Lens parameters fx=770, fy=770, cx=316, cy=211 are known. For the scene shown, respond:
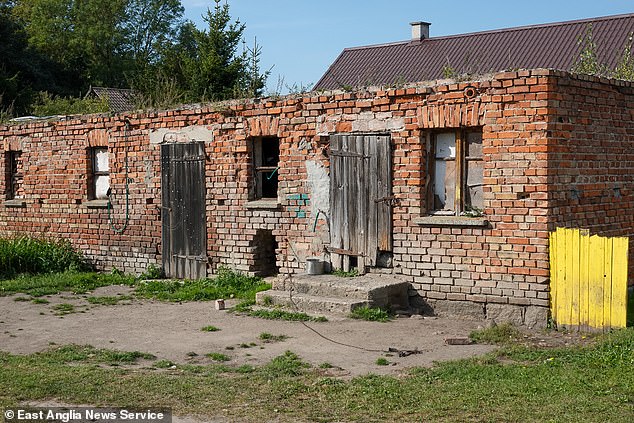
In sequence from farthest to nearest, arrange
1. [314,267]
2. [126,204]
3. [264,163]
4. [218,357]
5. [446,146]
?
[126,204] < [264,163] < [314,267] < [446,146] < [218,357]

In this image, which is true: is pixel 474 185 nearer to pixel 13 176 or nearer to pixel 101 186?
pixel 101 186

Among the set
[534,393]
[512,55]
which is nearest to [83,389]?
[534,393]

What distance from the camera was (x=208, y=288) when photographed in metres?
12.7

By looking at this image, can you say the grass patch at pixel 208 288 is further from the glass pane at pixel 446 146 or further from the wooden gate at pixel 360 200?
the glass pane at pixel 446 146

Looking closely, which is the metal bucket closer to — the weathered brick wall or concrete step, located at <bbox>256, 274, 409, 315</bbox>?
concrete step, located at <bbox>256, 274, 409, 315</bbox>

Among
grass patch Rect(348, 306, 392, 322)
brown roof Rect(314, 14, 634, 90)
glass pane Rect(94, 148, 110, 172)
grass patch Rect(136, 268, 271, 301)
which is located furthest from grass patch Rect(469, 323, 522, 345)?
brown roof Rect(314, 14, 634, 90)

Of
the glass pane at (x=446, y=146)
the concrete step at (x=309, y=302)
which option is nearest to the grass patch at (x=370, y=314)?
the concrete step at (x=309, y=302)

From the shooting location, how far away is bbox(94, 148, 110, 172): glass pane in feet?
49.8

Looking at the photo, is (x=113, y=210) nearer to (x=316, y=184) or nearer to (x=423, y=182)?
(x=316, y=184)

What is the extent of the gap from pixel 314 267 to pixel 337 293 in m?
1.17

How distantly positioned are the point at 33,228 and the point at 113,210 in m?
2.54

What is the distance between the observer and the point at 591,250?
30.4 ft

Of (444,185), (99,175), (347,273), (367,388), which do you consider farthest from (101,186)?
(367,388)

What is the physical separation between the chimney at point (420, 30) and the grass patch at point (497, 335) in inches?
986
